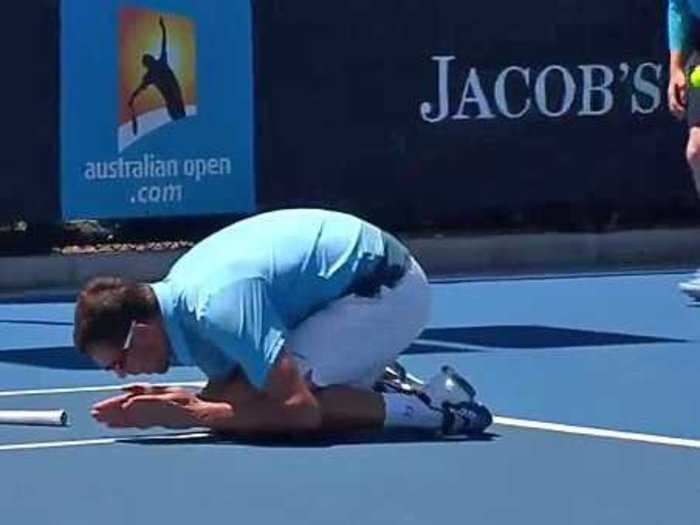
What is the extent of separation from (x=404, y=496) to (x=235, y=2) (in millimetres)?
6107

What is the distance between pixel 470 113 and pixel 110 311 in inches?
245

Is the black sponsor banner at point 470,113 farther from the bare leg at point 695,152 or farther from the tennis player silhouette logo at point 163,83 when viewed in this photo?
the bare leg at point 695,152

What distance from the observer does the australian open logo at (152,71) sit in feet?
40.0

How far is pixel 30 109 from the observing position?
39.8 ft

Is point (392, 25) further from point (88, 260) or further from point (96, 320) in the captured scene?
point (96, 320)

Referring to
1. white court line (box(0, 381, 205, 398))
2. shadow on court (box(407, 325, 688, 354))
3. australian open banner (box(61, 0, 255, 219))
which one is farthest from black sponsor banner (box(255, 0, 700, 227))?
white court line (box(0, 381, 205, 398))

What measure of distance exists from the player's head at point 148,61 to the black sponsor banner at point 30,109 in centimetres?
45

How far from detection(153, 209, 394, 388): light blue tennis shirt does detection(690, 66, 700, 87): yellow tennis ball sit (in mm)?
3655

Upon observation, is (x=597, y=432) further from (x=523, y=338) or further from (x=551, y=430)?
(x=523, y=338)

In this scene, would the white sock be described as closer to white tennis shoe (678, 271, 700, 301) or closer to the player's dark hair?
the player's dark hair

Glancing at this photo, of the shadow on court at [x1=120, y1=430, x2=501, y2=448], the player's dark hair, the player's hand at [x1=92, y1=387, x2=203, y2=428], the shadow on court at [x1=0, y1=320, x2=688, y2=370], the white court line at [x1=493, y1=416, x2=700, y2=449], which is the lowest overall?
the shadow on court at [x1=0, y1=320, x2=688, y2=370]

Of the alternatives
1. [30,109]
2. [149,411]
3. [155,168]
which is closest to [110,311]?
[149,411]

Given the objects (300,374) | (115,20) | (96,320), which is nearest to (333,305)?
(300,374)

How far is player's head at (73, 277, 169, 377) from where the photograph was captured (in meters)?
7.02
